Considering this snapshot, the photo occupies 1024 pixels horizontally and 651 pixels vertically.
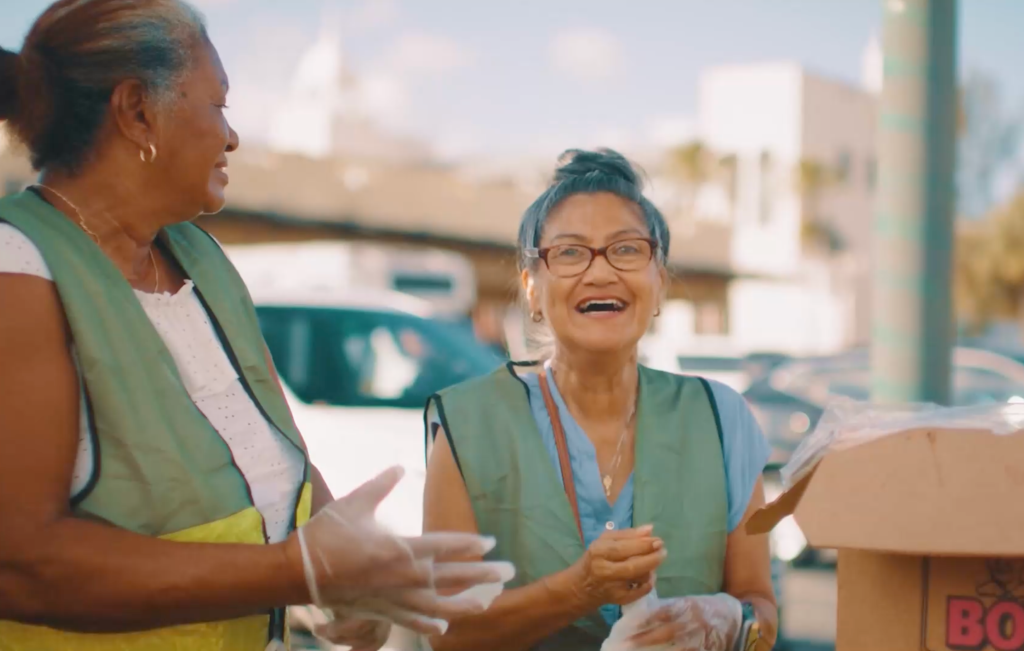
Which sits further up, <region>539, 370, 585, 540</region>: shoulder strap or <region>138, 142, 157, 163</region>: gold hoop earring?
<region>138, 142, 157, 163</region>: gold hoop earring

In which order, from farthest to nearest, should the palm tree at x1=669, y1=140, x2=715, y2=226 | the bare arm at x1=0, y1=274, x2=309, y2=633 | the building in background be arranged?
the palm tree at x1=669, y1=140, x2=715, y2=226, the building in background, the bare arm at x1=0, y1=274, x2=309, y2=633

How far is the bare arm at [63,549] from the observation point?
1.59 metres

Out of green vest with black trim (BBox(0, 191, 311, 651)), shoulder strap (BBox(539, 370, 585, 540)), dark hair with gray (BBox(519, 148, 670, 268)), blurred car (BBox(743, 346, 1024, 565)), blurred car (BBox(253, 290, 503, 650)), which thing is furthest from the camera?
blurred car (BBox(743, 346, 1024, 565))

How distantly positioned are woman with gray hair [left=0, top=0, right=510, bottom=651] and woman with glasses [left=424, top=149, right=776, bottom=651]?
0.40 metres

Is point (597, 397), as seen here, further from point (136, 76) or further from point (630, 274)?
point (136, 76)

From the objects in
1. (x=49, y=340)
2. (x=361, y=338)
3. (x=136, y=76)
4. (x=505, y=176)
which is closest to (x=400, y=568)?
(x=49, y=340)

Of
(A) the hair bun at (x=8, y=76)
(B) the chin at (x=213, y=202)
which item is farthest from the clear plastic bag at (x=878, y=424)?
(A) the hair bun at (x=8, y=76)

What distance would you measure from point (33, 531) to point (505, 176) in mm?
58940

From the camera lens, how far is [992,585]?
184 cm

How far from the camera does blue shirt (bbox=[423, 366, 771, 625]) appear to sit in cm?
249

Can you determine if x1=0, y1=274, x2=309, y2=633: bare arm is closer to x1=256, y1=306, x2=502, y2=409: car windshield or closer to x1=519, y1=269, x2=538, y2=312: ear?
x1=519, y1=269, x2=538, y2=312: ear

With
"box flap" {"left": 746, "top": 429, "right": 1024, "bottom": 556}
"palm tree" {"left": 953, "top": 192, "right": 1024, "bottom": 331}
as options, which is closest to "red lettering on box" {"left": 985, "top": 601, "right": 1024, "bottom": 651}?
"box flap" {"left": 746, "top": 429, "right": 1024, "bottom": 556}

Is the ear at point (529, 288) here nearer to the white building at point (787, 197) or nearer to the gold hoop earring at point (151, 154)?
the gold hoop earring at point (151, 154)

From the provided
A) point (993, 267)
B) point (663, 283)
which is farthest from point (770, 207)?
point (663, 283)
